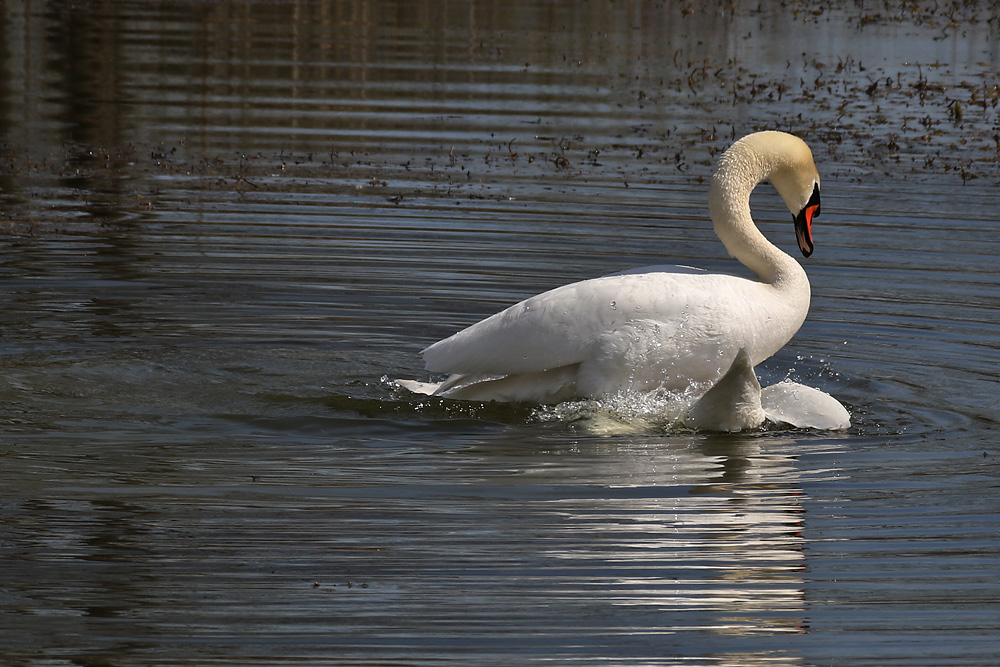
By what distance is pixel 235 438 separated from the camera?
6895 mm

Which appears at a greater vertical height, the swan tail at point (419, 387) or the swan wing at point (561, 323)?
the swan wing at point (561, 323)

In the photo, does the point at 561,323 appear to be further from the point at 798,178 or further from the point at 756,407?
the point at 798,178

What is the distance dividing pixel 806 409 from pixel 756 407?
0.28 meters

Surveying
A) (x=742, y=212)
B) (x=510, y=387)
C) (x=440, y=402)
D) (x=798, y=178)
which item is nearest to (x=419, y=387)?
(x=440, y=402)

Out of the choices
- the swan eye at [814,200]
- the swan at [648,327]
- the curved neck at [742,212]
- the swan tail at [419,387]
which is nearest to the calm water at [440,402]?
the swan tail at [419,387]

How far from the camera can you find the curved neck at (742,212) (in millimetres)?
7648

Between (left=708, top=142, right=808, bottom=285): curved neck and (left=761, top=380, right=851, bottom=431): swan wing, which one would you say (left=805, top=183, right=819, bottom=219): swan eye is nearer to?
(left=708, top=142, right=808, bottom=285): curved neck

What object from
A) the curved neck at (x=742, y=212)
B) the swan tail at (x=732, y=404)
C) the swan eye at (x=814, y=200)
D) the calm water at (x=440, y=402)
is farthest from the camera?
the swan eye at (x=814, y=200)

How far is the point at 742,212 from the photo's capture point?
7766 millimetres

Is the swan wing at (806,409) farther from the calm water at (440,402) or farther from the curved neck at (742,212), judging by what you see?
the curved neck at (742,212)

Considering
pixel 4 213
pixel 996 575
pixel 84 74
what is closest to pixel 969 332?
pixel 996 575

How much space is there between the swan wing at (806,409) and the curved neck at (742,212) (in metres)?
0.60

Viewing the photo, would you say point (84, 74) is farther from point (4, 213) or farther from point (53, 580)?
point (53, 580)

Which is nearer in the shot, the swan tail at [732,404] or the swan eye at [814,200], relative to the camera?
the swan tail at [732,404]
